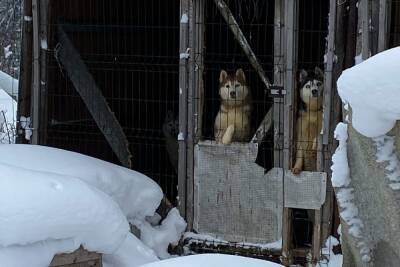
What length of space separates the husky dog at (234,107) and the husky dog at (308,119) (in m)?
0.70

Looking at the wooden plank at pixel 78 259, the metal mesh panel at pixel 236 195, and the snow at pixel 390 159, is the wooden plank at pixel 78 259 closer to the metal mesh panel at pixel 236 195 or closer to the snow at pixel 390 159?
the metal mesh panel at pixel 236 195

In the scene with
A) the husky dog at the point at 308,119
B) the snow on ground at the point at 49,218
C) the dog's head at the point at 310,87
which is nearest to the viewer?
the snow on ground at the point at 49,218

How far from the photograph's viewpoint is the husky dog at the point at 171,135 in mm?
8883

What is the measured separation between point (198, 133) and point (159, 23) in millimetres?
2469

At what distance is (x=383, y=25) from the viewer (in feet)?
21.3

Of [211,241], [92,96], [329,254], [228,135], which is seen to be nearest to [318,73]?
[228,135]

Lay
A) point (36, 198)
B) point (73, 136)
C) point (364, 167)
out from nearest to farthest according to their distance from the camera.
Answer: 1. point (364, 167)
2. point (36, 198)
3. point (73, 136)

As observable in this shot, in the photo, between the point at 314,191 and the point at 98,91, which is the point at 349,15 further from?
the point at 98,91

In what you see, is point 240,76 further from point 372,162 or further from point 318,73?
point 372,162

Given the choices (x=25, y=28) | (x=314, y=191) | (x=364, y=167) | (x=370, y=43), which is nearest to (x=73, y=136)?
(x=25, y=28)

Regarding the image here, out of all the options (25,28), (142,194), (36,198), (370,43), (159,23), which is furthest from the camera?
(159,23)

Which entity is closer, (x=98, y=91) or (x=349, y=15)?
(x=349, y=15)

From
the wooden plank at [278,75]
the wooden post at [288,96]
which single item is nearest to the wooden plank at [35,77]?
the wooden plank at [278,75]

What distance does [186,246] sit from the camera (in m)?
7.52
